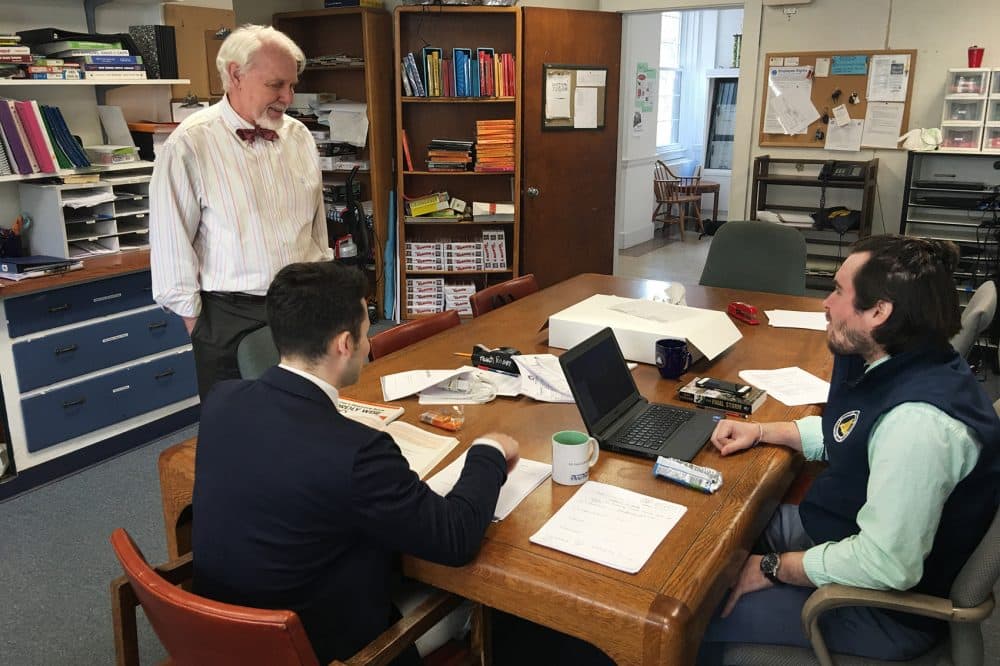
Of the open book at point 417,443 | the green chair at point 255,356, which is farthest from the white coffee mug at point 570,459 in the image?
the green chair at point 255,356

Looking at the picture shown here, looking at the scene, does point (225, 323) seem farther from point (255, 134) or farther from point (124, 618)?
point (124, 618)

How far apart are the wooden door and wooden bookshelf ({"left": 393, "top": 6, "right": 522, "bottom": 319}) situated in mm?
86

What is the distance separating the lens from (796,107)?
17.4 ft

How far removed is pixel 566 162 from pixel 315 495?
173 inches

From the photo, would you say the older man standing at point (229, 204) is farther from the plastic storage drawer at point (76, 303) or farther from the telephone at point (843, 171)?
the telephone at point (843, 171)

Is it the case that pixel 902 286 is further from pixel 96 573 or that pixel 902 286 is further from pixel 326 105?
pixel 326 105

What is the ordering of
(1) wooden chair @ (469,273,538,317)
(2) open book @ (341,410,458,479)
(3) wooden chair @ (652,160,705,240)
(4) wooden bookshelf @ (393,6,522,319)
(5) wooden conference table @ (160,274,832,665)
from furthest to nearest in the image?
(3) wooden chair @ (652,160,705,240) < (4) wooden bookshelf @ (393,6,522,319) < (1) wooden chair @ (469,273,538,317) < (2) open book @ (341,410,458,479) < (5) wooden conference table @ (160,274,832,665)

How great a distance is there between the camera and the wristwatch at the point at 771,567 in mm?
1549

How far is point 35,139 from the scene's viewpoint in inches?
130

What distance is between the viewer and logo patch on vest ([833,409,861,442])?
1.52 metres

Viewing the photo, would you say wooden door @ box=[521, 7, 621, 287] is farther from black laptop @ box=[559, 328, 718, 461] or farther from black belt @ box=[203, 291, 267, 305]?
black laptop @ box=[559, 328, 718, 461]

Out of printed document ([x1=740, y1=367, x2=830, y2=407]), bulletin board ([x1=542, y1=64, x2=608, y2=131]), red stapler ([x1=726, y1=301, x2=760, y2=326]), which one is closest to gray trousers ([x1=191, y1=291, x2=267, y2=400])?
printed document ([x1=740, y1=367, x2=830, y2=407])

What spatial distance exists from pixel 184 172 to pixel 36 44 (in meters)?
1.66

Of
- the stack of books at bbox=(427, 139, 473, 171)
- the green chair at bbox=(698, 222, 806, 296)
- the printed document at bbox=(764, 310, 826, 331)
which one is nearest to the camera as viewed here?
the printed document at bbox=(764, 310, 826, 331)
